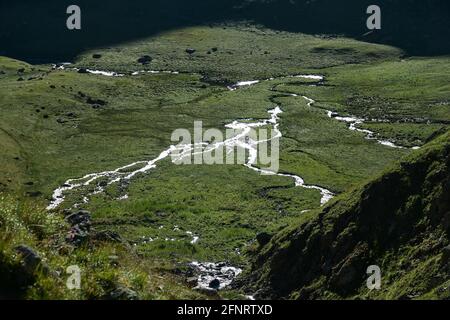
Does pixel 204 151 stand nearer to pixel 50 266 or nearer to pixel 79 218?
pixel 79 218

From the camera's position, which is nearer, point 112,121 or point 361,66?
point 112,121

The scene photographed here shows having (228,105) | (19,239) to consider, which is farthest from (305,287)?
(228,105)

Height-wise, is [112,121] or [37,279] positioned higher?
[37,279]

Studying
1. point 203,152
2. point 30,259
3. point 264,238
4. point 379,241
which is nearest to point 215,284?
point 264,238

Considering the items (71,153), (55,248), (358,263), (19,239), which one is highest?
(19,239)

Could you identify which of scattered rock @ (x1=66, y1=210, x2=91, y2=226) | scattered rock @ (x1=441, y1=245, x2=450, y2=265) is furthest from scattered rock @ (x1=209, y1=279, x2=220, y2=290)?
scattered rock @ (x1=441, y1=245, x2=450, y2=265)

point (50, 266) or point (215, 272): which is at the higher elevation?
point (50, 266)

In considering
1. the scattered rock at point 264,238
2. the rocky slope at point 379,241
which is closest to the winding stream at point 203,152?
the scattered rock at point 264,238

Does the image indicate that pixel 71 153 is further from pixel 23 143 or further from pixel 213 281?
pixel 213 281

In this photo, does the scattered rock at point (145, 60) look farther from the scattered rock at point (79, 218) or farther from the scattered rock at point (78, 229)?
the scattered rock at point (78, 229)

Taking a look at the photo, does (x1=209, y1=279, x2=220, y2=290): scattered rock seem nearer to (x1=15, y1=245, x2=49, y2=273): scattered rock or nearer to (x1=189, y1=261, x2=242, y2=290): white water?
(x1=189, y1=261, x2=242, y2=290): white water
